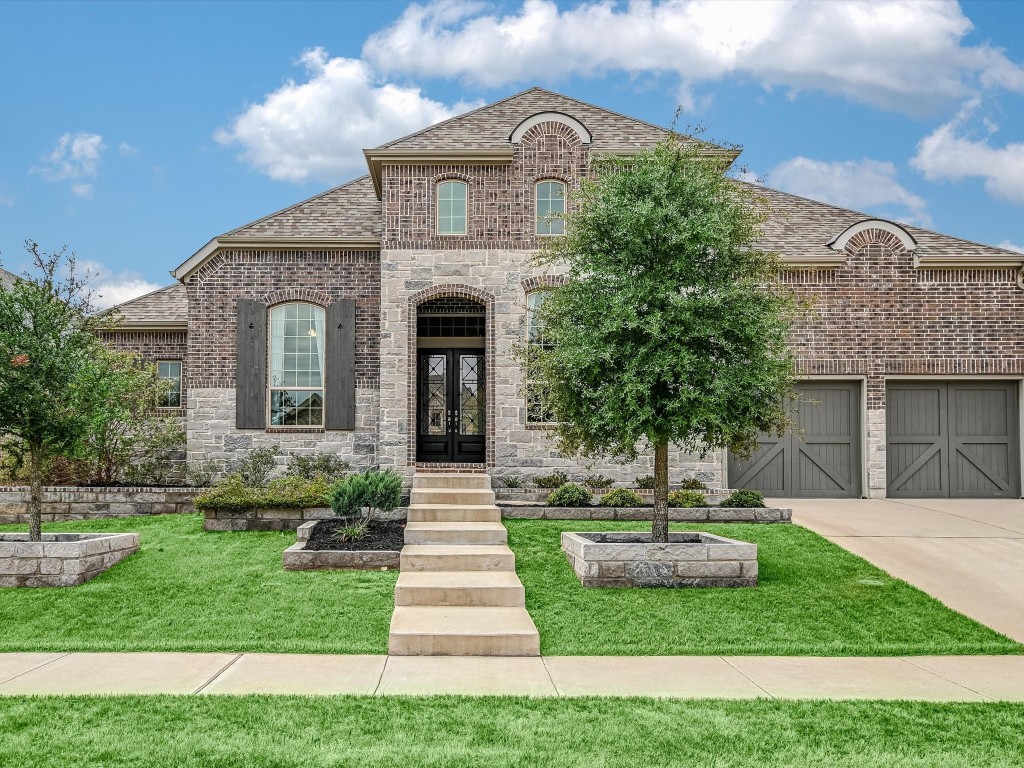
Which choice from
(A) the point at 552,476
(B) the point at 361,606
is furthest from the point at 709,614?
(A) the point at 552,476

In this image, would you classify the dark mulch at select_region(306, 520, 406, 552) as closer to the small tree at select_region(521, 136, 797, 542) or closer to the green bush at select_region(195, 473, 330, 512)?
the green bush at select_region(195, 473, 330, 512)

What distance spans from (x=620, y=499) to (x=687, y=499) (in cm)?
101

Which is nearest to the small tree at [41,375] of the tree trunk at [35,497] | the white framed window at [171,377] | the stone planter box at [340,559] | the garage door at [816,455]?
the tree trunk at [35,497]

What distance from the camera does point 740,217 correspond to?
9266 mm

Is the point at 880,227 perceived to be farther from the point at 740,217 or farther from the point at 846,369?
the point at 740,217

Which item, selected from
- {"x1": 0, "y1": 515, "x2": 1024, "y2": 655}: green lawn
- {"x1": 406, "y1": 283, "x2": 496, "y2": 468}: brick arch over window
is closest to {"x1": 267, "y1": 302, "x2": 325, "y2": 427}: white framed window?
{"x1": 406, "y1": 283, "x2": 496, "y2": 468}: brick arch over window

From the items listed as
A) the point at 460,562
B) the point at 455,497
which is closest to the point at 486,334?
the point at 455,497

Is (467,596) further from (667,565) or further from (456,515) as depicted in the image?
(456,515)

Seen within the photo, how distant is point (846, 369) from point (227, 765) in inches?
540

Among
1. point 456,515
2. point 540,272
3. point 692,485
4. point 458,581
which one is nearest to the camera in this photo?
point 458,581

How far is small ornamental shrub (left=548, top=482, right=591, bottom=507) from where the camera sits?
1223 centimetres

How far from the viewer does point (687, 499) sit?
12234mm

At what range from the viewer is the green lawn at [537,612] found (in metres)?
7.11

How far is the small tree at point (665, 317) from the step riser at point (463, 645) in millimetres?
2957
